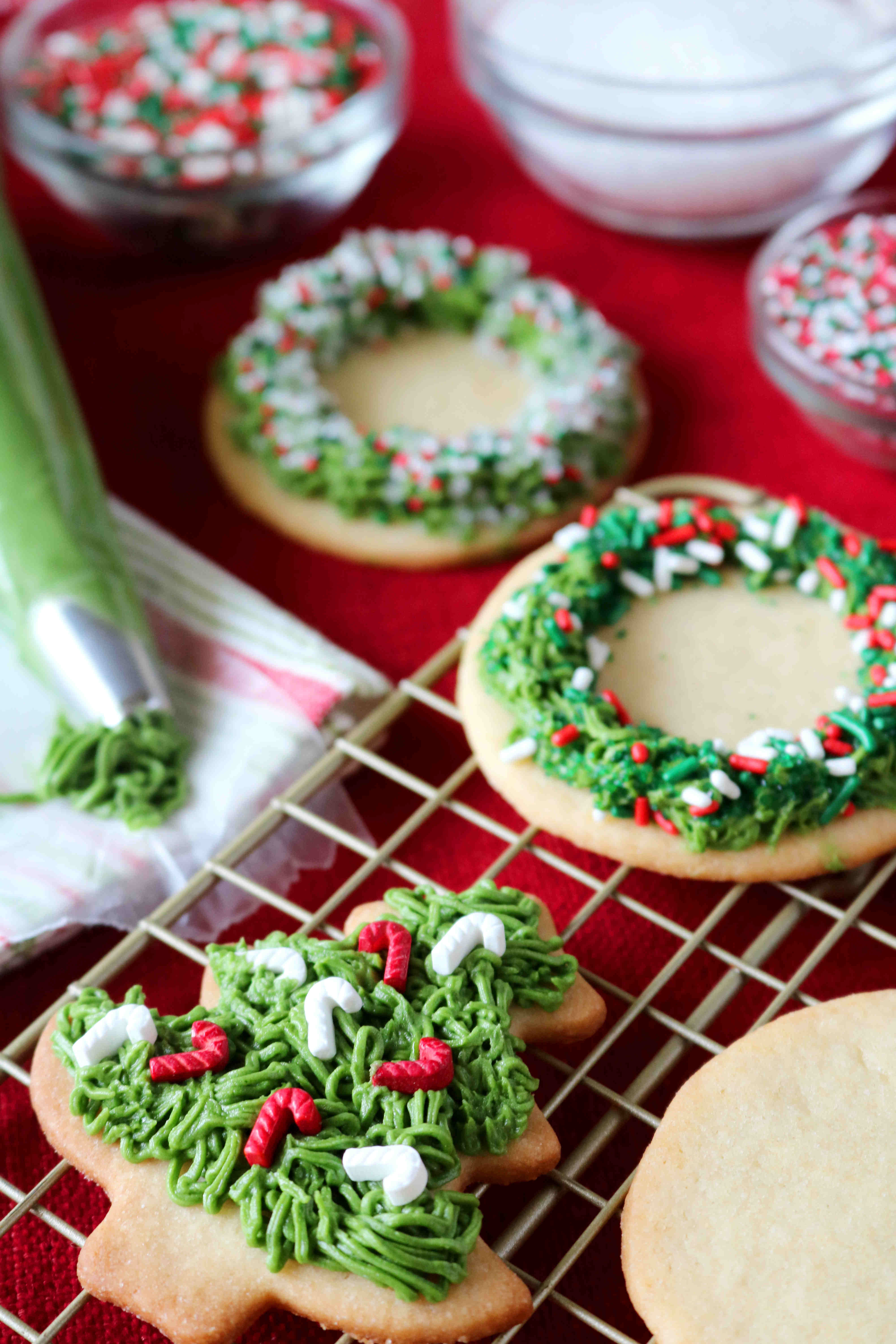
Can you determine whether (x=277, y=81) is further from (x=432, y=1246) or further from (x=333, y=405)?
(x=432, y=1246)

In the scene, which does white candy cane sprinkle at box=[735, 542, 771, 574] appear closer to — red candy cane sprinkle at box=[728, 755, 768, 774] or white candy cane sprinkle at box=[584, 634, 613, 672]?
white candy cane sprinkle at box=[584, 634, 613, 672]

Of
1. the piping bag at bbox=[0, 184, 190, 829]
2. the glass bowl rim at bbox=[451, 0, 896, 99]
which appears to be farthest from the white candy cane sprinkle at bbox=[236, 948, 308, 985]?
the glass bowl rim at bbox=[451, 0, 896, 99]

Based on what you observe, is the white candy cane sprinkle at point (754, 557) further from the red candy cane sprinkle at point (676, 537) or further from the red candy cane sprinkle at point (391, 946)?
the red candy cane sprinkle at point (391, 946)

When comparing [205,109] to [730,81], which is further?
[205,109]

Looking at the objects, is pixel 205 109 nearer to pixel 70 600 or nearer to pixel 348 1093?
pixel 70 600

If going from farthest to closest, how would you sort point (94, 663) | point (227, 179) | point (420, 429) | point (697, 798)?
point (227, 179), point (420, 429), point (94, 663), point (697, 798)

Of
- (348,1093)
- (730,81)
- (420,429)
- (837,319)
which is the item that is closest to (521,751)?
(348,1093)
